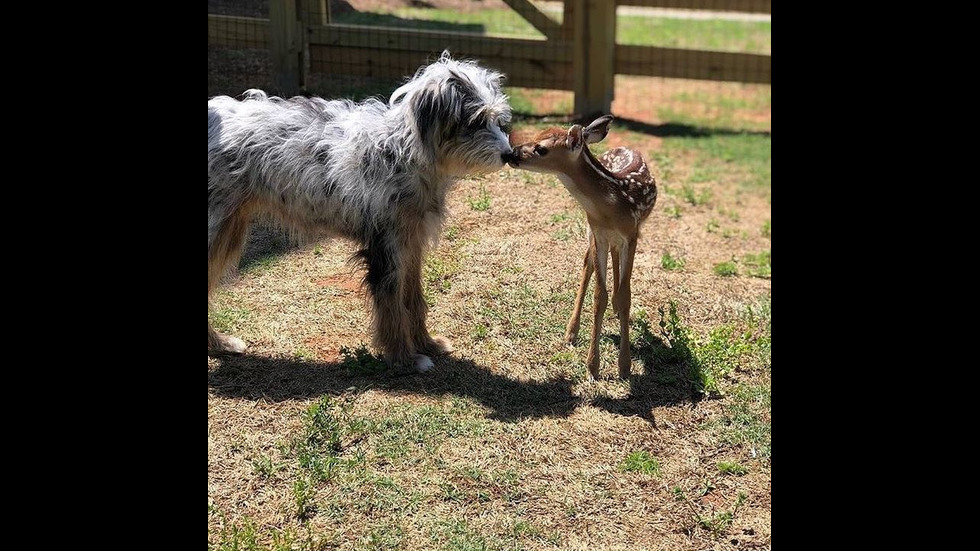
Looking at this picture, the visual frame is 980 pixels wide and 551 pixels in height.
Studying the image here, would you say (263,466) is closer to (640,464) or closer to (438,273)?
(640,464)

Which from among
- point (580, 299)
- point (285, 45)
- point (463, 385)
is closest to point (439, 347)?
point (463, 385)

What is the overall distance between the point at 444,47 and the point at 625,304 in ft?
17.5

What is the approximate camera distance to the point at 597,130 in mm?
5113

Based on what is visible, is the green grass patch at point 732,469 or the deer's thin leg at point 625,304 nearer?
the green grass patch at point 732,469

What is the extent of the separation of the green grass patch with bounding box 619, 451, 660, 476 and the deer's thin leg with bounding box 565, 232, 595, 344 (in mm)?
1175

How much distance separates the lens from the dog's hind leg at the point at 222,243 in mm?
5266

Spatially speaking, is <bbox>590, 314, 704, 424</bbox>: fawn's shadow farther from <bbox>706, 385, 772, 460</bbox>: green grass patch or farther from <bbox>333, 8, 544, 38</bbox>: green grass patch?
<bbox>333, 8, 544, 38</bbox>: green grass patch

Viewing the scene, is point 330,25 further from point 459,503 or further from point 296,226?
point 459,503

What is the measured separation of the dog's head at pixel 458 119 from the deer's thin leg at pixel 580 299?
0.93 meters

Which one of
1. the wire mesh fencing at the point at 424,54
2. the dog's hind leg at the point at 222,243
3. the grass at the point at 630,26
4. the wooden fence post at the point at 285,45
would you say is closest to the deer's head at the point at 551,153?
the dog's hind leg at the point at 222,243

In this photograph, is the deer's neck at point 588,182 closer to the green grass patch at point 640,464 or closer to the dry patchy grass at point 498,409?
the dry patchy grass at point 498,409

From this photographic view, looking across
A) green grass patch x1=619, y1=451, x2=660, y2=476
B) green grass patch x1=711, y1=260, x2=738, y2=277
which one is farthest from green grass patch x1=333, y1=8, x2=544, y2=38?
green grass patch x1=619, y1=451, x2=660, y2=476

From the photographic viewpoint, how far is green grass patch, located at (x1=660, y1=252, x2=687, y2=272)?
7.22 meters
